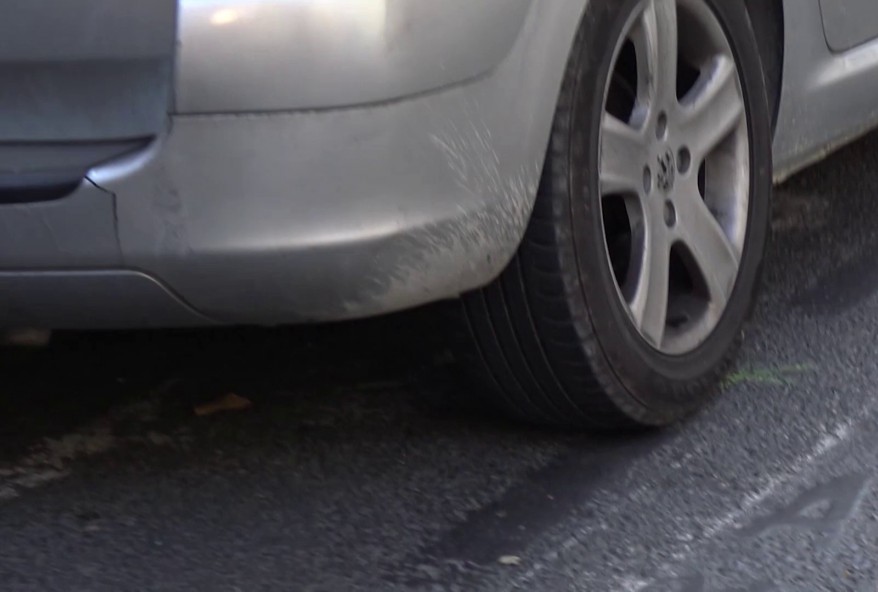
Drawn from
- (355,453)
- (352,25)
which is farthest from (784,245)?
(352,25)

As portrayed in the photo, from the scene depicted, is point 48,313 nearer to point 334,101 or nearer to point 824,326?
point 334,101

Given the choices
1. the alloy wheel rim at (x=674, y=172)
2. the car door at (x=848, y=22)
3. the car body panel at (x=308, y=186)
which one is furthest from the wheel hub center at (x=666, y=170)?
the car door at (x=848, y=22)

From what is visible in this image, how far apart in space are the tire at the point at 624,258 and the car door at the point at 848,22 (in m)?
0.34

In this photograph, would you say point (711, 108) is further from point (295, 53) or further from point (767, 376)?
point (295, 53)

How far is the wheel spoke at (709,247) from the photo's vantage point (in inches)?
96.8

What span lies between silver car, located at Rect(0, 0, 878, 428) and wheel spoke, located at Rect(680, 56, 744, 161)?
0.22ft

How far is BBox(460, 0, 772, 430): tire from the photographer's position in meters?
2.17

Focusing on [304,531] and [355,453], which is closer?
[304,531]


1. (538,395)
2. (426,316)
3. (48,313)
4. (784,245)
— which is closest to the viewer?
(48,313)

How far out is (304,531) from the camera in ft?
7.16

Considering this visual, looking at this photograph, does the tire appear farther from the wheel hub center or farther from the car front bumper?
the car front bumper

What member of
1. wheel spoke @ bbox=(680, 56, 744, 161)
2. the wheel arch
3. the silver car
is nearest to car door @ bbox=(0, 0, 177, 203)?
the silver car

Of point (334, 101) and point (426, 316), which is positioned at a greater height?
point (334, 101)

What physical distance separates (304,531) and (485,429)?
1.53 feet
